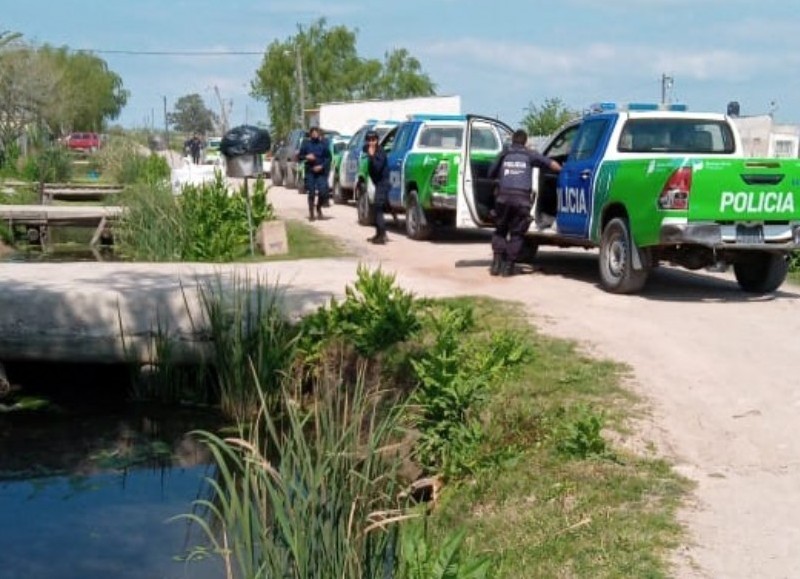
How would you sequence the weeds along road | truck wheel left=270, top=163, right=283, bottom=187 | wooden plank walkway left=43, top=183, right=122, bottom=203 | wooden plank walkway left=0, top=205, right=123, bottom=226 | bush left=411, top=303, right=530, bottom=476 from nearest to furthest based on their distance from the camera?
the weeds along road < bush left=411, top=303, right=530, bottom=476 < wooden plank walkway left=0, top=205, right=123, bottom=226 < wooden plank walkway left=43, top=183, right=122, bottom=203 < truck wheel left=270, top=163, right=283, bottom=187

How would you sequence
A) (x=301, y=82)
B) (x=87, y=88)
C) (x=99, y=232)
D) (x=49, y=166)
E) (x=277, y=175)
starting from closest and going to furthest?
(x=99, y=232), (x=49, y=166), (x=277, y=175), (x=301, y=82), (x=87, y=88)

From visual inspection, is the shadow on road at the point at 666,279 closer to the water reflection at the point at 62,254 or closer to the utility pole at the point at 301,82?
the water reflection at the point at 62,254

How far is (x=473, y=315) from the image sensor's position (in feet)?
34.8

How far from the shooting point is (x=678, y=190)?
10.8m

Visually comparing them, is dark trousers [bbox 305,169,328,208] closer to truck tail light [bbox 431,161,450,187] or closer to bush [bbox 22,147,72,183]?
truck tail light [bbox 431,161,450,187]

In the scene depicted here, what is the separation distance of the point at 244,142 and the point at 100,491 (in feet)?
32.1

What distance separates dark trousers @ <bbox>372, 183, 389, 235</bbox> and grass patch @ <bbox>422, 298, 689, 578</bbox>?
942 centimetres

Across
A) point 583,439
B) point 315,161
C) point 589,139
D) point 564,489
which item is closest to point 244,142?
point 315,161

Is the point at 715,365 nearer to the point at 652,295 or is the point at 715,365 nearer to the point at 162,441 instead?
the point at 652,295

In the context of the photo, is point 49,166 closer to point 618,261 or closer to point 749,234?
point 618,261

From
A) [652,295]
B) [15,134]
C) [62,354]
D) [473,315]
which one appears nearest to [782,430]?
[473,315]

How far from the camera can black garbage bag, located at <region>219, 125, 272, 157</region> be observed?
1761 centimetres

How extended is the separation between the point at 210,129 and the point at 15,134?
52.7m

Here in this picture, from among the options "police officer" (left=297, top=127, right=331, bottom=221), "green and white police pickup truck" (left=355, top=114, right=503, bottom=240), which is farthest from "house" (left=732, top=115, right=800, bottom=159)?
"police officer" (left=297, top=127, right=331, bottom=221)
